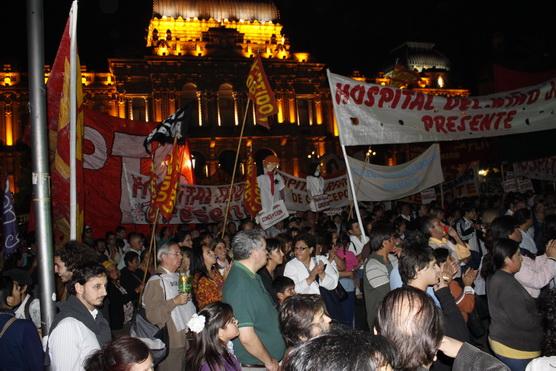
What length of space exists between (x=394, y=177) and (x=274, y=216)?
2.38 m

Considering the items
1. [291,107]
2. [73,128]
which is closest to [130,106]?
[291,107]

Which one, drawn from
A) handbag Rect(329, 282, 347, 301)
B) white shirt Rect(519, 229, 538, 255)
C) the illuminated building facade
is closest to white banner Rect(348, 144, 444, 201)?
white shirt Rect(519, 229, 538, 255)

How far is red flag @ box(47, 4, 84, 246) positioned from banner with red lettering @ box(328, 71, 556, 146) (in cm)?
341

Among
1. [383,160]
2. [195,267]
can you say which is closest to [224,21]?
[383,160]

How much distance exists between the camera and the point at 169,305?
4.72 m

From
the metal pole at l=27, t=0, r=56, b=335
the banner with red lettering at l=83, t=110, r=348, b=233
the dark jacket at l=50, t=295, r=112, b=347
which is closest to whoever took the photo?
the dark jacket at l=50, t=295, r=112, b=347

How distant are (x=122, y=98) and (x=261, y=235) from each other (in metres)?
36.0

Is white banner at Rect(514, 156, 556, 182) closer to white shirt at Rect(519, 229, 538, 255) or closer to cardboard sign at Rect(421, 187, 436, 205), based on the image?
cardboard sign at Rect(421, 187, 436, 205)

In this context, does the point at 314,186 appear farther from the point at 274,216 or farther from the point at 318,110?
the point at 318,110

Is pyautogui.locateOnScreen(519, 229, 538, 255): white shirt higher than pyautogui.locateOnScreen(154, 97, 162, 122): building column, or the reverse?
pyautogui.locateOnScreen(154, 97, 162, 122): building column

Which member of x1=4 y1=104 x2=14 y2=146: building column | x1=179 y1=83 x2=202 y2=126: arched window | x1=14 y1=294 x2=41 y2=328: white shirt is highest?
x1=179 y1=83 x2=202 y2=126: arched window

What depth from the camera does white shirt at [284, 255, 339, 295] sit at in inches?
224

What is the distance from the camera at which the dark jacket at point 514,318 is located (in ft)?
13.1

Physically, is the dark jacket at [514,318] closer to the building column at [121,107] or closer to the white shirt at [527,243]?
the white shirt at [527,243]
